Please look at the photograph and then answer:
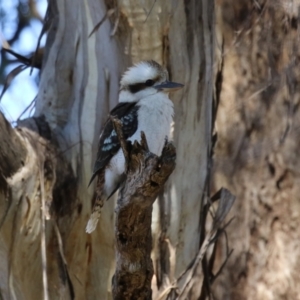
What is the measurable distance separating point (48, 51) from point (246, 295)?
1459 mm

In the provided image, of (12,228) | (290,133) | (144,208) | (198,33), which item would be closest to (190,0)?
(198,33)

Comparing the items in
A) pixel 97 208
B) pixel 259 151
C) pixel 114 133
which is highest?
pixel 114 133

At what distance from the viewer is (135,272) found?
2.29m

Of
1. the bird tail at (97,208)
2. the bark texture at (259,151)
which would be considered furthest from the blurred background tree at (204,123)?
the bird tail at (97,208)

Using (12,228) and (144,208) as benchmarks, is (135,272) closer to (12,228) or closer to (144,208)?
(144,208)

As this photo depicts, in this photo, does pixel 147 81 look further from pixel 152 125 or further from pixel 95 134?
pixel 95 134

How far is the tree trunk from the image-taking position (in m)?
3.23

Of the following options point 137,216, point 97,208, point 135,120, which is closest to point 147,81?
point 135,120

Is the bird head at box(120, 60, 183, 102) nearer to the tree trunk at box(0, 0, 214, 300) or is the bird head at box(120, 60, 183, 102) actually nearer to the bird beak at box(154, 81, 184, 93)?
the bird beak at box(154, 81, 184, 93)

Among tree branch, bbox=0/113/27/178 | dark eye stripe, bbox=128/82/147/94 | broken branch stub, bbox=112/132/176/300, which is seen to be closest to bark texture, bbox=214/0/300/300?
dark eye stripe, bbox=128/82/147/94

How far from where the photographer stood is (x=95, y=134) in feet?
11.4

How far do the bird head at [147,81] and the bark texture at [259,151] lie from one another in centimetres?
84

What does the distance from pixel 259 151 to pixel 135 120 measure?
1077 mm

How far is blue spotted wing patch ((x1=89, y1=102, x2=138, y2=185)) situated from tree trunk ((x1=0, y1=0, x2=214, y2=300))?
298mm
